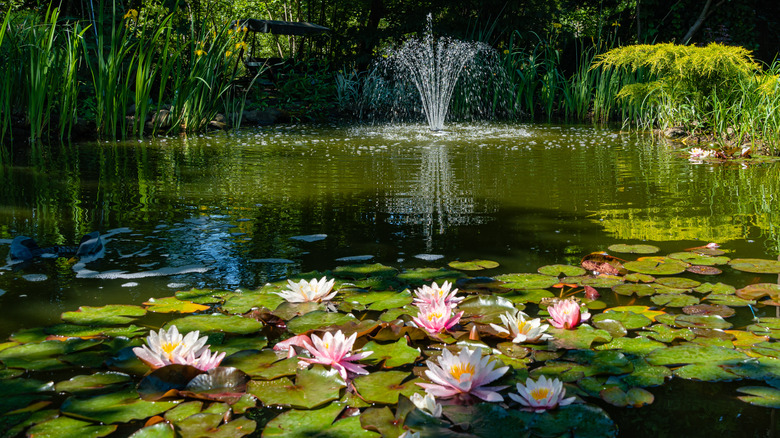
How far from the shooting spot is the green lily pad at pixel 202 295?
1878 mm

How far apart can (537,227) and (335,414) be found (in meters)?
1.76

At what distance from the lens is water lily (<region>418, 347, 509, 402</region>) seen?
4.17 feet

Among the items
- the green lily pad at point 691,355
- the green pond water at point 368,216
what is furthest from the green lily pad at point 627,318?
the green pond water at point 368,216

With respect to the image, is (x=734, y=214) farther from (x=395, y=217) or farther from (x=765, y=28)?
(x=765, y=28)

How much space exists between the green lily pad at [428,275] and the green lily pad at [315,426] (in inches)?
32.7

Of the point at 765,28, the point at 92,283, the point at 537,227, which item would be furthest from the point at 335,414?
the point at 765,28

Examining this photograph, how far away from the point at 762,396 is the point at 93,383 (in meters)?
1.35

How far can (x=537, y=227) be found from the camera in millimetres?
2809

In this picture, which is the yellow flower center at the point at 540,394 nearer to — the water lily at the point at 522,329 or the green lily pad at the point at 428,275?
the water lily at the point at 522,329

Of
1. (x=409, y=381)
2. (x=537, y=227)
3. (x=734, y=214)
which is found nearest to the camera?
(x=409, y=381)

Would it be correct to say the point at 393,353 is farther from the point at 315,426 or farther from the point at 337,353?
the point at 315,426

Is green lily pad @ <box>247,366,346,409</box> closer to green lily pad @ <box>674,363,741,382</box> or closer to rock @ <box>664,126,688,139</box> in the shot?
green lily pad @ <box>674,363,741,382</box>

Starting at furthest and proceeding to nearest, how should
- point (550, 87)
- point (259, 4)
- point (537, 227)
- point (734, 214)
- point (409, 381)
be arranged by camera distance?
point (259, 4) → point (550, 87) → point (734, 214) → point (537, 227) → point (409, 381)

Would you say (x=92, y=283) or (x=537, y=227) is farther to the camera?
(x=537, y=227)
